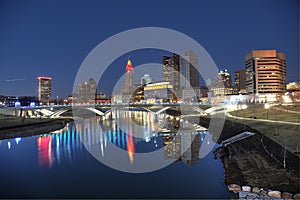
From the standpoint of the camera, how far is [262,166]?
18.6 m

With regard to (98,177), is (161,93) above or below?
above

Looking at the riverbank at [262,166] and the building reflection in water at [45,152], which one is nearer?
the riverbank at [262,166]

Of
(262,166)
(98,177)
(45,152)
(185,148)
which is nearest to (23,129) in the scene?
(45,152)

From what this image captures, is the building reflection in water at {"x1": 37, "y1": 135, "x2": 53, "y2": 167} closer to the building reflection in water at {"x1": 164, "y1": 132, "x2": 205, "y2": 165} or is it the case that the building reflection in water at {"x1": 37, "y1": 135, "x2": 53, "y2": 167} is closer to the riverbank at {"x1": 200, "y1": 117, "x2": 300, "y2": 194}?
the building reflection in water at {"x1": 164, "y1": 132, "x2": 205, "y2": 165}

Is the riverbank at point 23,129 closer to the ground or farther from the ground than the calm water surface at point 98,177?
farther from the ground

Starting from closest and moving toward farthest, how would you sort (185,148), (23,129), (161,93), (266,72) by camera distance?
(185,148), (23,129), (266,72), (161,93)

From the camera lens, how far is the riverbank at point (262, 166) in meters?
15.1

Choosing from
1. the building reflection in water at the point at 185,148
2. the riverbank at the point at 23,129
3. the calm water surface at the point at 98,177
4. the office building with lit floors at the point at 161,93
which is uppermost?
the office building with lit floors at the point at 161,93

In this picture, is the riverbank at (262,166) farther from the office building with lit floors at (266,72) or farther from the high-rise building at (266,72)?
the high-rise building at (266,72)

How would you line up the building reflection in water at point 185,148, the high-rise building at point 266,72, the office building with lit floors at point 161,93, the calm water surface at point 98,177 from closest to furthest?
the calm water surface at point 98,177 < the building reflection in water at point 185,148 < the high-rise building at point 266,72 < the office building with lit floors at point 161,93

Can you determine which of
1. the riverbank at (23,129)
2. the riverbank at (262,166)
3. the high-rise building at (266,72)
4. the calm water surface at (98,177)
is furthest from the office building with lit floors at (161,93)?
the riverbank at (262,166)

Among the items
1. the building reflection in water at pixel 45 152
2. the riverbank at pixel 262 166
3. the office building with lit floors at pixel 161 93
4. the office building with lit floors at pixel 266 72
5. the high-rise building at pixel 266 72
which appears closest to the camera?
the riverbank at pixel 262 166

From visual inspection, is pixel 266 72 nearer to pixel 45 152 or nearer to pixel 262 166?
pixel 262 166

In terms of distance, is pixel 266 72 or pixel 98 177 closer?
pixel 98 177
